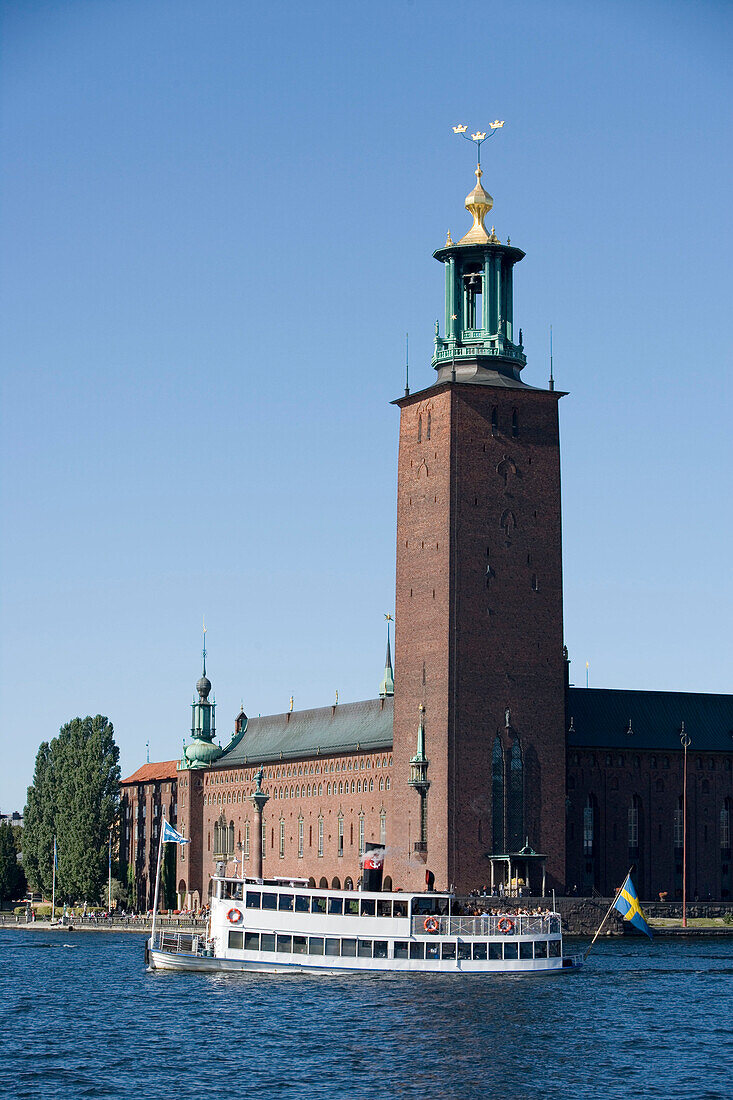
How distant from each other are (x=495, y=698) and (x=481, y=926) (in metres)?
31.7

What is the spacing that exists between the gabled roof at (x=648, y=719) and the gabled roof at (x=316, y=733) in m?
12.0

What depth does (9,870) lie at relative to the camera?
156125mm

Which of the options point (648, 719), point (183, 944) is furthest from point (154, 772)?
point (183, 944)

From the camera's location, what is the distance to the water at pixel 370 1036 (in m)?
51.0

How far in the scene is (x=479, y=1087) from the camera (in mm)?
50219

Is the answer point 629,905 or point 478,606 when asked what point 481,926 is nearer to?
point 629,905

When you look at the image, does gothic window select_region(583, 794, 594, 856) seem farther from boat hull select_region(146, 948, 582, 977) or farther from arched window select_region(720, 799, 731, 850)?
boat hull select_region(146, 948, 582, 977)

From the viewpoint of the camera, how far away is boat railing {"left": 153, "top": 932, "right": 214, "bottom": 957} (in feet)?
254

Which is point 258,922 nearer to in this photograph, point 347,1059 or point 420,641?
point 347,1059

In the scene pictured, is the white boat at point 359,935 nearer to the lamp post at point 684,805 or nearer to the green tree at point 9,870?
the lamp post at point 684,805

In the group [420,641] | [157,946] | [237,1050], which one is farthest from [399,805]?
[237,1050]

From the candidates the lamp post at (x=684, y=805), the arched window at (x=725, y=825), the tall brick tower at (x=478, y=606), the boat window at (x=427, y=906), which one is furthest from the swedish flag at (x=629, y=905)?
the arched window at (x=725, y=825)

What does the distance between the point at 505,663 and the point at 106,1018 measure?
1791 inches

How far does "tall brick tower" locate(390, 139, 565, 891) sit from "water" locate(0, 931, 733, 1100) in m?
22.2
